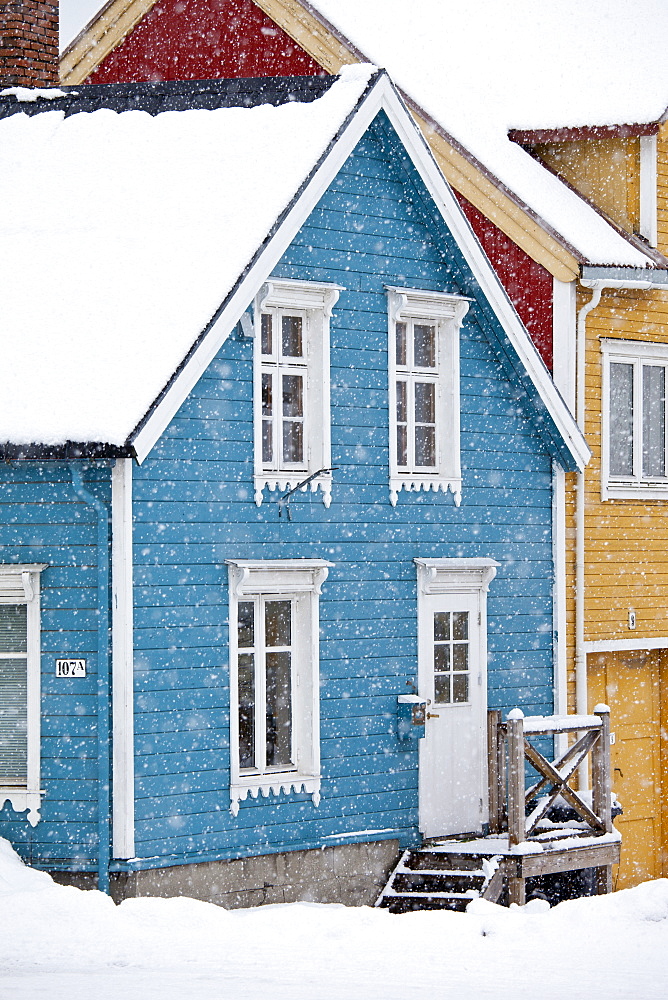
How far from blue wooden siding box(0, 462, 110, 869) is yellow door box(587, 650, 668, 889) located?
751cm

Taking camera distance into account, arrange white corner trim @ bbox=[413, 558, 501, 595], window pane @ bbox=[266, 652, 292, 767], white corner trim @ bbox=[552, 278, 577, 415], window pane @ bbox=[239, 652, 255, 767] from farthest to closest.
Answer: white corner trim @ bbox=[552, 278, 577, 415]
white corner trim @ bbox=[413, 558, 501, 595]
window pane @ bbox=[266, 652, 292, 767]
window pane @ bbox=[239, 652, 255, 767]

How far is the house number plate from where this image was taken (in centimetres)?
1345

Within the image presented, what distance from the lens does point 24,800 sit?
13523mm

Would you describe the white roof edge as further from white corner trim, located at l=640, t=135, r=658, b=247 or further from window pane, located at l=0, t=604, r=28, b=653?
white corner trim, located at l=640, t=135, r=658, b=247

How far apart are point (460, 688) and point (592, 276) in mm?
4976

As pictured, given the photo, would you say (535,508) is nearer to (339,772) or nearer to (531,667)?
(531,667)

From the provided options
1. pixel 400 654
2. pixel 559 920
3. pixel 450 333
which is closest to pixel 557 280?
pixel 450 333

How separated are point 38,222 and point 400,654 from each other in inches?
210

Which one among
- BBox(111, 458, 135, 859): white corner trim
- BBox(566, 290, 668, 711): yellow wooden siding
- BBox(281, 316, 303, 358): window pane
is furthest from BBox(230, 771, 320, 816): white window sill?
BBox(566, 290, 668, 711): yellow wooden siding

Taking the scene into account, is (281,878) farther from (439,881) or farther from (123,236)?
(123,236)

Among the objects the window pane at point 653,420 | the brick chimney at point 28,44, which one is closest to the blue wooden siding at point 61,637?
the brick chimney at point 28,44

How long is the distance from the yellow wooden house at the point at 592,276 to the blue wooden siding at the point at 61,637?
546 cm

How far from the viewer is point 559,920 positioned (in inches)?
483

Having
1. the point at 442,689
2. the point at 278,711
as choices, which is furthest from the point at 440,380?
the point at 278,711
